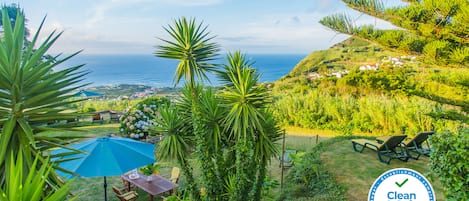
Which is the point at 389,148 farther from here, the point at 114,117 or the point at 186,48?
the point at 114,117

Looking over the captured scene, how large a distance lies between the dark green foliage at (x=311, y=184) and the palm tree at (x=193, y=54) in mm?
1966

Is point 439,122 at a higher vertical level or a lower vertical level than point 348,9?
lower

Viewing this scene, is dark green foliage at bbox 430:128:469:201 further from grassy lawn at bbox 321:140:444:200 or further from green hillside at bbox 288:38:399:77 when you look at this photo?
green hillside at bbox 288:38:399:77

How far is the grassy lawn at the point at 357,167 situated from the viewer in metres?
4.63

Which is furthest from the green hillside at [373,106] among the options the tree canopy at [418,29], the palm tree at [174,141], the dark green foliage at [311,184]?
the palm tree at [174,141]

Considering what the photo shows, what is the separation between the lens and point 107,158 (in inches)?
164

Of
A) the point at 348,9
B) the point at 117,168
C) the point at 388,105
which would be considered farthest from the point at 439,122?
the point at 117,168

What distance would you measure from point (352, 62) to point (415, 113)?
15.0 m

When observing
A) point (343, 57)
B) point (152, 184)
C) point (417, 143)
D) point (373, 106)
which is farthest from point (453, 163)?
point (343, 57)

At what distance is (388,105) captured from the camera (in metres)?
9.44

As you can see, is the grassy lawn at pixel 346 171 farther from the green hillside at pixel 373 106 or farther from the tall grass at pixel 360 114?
the tall grass at pixel 360 114

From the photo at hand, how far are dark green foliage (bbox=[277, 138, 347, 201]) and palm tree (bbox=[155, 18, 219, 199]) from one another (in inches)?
77.4

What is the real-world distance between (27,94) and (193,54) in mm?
2022

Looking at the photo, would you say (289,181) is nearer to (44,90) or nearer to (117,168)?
(117,168)
